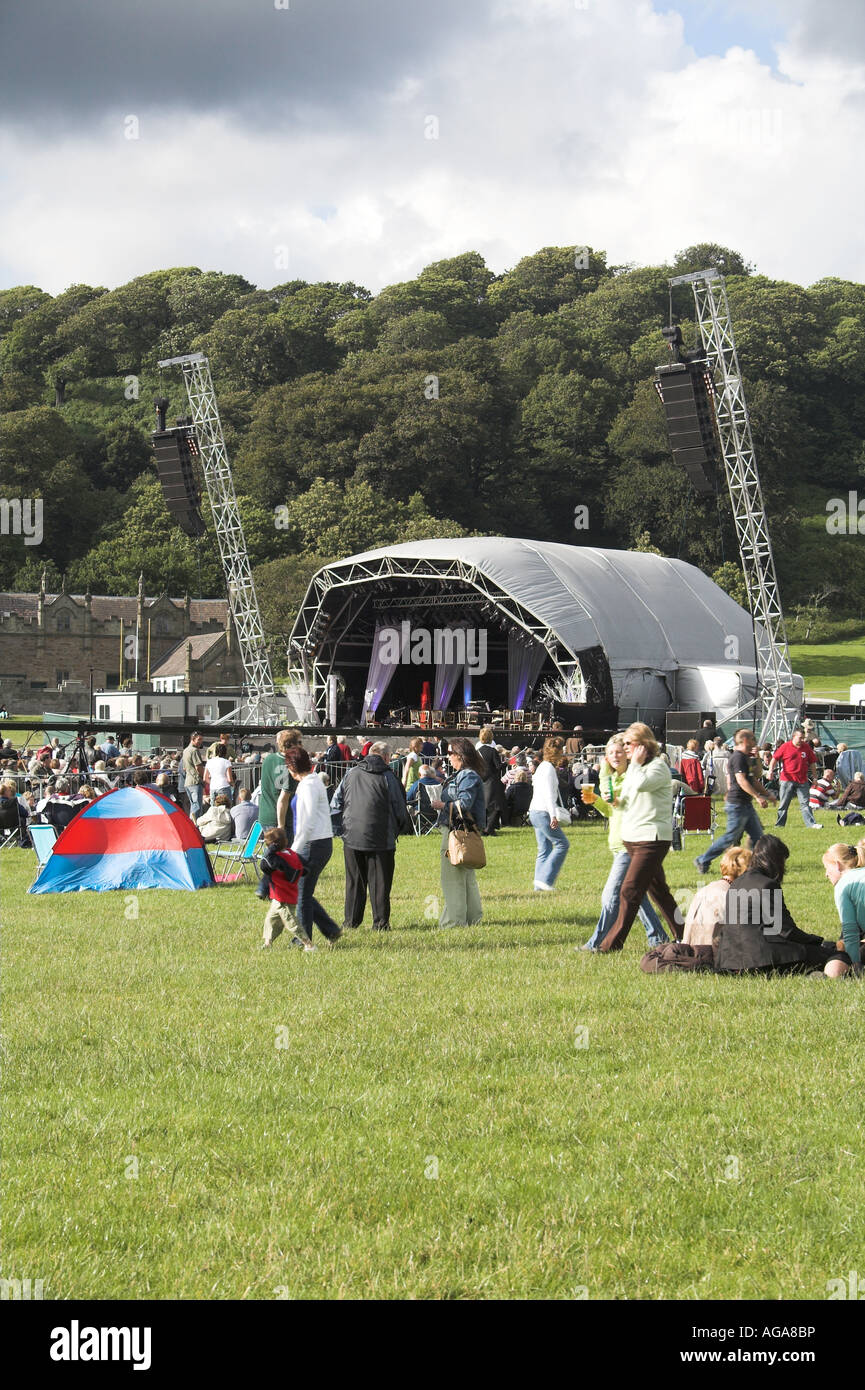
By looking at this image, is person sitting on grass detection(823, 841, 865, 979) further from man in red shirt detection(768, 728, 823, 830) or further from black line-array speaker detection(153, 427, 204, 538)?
black line-array speaker detection(153, 427, 204, 538)

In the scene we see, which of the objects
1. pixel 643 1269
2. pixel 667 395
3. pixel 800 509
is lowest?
pixel 643 1269

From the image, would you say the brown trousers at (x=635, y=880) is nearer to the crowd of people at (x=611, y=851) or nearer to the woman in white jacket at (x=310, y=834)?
the crowd of people at (x=611, y=851)

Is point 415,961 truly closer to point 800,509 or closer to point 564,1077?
point 564,1077

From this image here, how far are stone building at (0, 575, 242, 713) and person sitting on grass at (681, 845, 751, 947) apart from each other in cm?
6686

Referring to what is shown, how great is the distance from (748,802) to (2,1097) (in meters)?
9.35

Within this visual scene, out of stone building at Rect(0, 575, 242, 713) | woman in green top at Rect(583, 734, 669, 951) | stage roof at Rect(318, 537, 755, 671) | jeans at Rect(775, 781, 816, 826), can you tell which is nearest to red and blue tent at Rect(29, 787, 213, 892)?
woman in green top at Rect(583, 734, 669, 951)

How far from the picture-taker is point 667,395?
32531 mm

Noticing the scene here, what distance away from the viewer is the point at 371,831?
1059 cm

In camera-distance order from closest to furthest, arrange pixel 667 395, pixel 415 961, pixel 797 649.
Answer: pixel 415 961 → pixel 667 395 → pixel 797 649

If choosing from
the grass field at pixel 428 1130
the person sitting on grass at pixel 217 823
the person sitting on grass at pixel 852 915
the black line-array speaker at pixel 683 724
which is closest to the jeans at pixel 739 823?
the grass field at pixel 428 1130

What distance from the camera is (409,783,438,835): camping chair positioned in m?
21.6

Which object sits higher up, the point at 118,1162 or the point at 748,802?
the point at 748,802

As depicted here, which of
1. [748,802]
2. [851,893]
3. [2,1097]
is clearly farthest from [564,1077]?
[748,802]

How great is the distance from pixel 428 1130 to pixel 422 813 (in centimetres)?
1666
